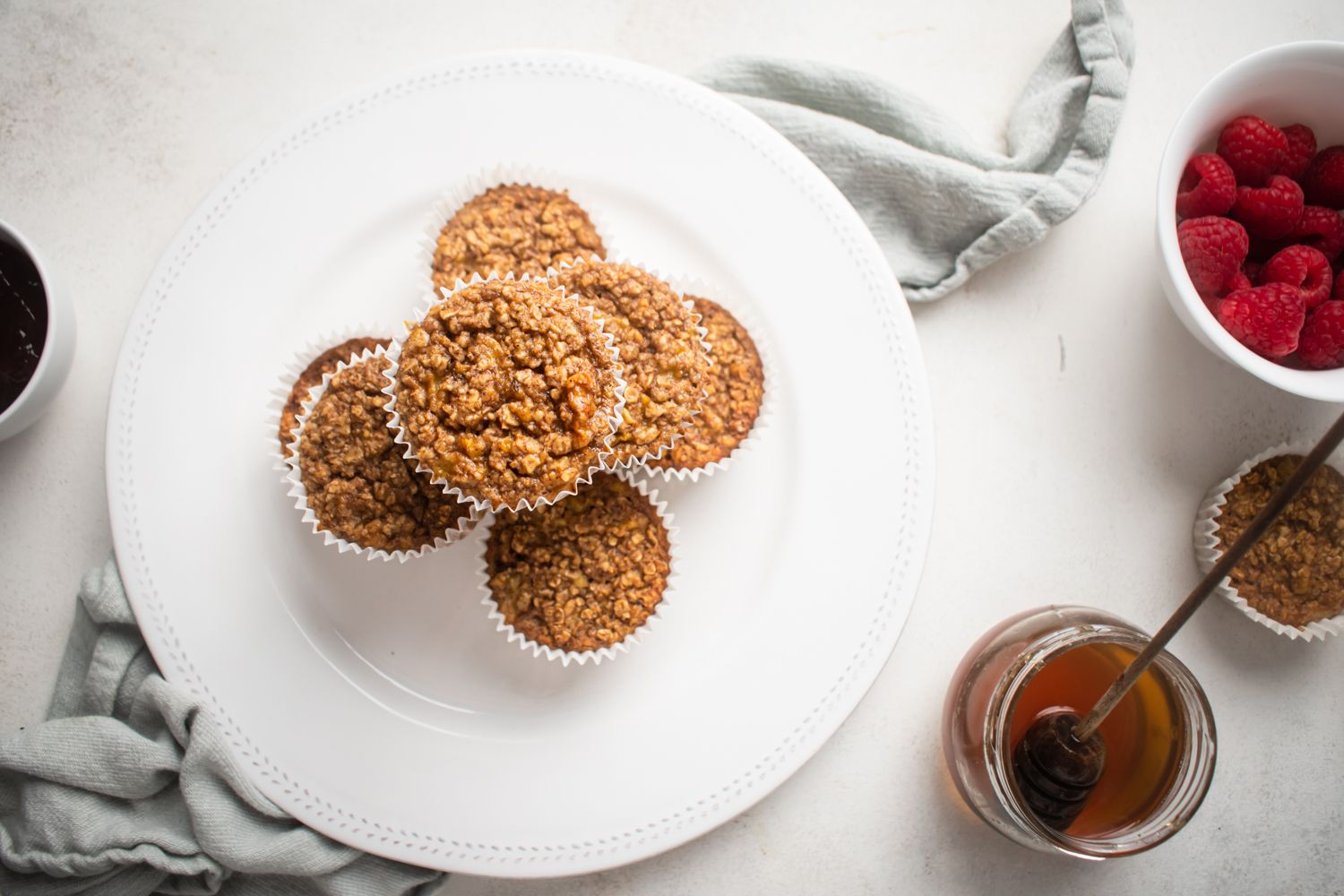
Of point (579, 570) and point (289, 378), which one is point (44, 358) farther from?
point (579, 570)

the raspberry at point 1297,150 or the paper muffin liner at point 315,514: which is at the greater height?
the raspberry at point 1297,150

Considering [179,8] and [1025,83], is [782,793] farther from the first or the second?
[179,8]

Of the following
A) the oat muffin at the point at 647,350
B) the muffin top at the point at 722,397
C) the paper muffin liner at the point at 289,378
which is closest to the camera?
the oat muffin at the point at 647,350

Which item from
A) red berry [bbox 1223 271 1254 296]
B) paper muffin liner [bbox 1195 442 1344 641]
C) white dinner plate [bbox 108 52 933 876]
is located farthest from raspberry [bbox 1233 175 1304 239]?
white dinner plate [bbox 108 52 933 876]

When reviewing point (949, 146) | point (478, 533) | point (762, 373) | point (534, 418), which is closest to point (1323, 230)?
point (949, 146)

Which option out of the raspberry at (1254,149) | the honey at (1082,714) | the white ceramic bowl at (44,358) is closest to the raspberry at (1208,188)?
the raspberry at (1254,149)

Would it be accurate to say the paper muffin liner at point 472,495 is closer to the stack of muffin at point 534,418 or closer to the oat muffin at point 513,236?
the stack of muffin at point 534,418
